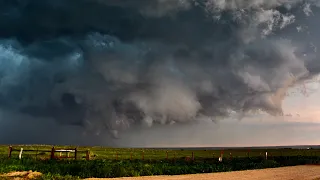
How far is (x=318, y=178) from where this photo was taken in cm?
3203

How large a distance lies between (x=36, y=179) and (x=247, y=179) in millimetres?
17507

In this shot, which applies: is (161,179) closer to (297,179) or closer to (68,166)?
(68,166)

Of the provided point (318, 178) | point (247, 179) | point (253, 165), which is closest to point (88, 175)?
point (247, 179)

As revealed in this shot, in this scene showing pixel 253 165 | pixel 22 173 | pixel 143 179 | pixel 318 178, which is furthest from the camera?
pixel 253 165

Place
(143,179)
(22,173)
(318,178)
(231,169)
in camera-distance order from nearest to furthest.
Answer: (22,173), (143,179), (318,178), (231,169)

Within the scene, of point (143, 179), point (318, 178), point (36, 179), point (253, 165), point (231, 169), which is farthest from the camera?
point (253, 165)

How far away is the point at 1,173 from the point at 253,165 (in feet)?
105

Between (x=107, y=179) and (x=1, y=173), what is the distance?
835 cm

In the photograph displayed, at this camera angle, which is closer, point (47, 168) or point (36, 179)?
point (36, 179)

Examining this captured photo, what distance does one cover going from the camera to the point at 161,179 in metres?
30.3

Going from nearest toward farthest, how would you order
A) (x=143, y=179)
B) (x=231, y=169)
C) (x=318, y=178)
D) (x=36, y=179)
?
(x=36, y=179) < (x=143, y=179) < (x=318, y=178) < (x=231, y=169)

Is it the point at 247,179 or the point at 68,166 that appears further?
the point at 68,166

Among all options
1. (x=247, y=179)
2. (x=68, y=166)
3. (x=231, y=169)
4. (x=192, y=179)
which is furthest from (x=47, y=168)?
(x=231, y=169)

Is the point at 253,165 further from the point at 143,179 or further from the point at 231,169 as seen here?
the point at 143,179
